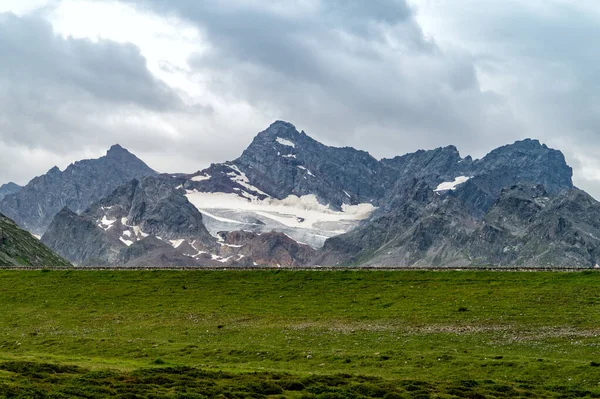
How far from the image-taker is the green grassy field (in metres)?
49.8

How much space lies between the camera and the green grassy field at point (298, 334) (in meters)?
49.8

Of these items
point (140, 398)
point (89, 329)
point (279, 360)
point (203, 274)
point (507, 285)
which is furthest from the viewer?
point (203, 274)

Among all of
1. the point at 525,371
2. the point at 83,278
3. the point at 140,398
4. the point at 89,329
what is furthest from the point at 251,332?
the point at 83,278

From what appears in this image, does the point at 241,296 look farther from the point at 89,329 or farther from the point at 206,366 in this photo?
the point at 206,366

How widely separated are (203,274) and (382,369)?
56.3 meters

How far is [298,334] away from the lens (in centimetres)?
7512

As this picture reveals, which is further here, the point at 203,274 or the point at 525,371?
the point at 203,274

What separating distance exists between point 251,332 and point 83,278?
44.8 metres

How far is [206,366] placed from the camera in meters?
58.9

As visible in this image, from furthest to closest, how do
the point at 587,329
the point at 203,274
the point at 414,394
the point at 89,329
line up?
the point at 203,274
the point at 89,329
the point at 587,329
the point at 414,394

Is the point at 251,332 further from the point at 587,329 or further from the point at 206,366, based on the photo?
the point at 587,329

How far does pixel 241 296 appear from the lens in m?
98.2

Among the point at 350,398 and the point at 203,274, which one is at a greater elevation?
the point at 203,274

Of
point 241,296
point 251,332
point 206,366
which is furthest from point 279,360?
point 241,296
